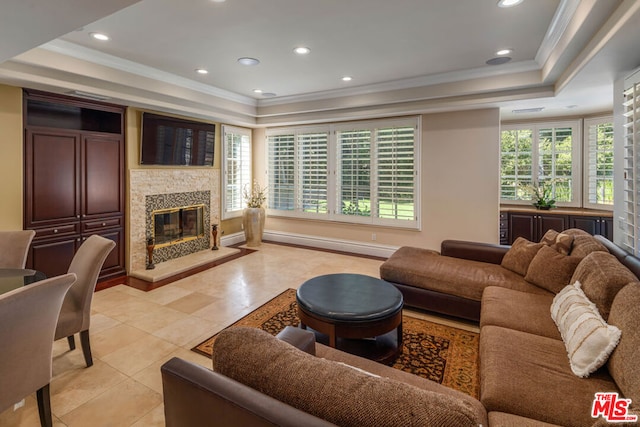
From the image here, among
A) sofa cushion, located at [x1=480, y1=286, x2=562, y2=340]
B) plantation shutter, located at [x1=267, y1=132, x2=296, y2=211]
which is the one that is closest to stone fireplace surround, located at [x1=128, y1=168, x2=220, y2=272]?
plantation shutter, located at [x1=267, y1=132, x2=296, y2=211]

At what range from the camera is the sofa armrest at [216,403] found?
2.83 ft

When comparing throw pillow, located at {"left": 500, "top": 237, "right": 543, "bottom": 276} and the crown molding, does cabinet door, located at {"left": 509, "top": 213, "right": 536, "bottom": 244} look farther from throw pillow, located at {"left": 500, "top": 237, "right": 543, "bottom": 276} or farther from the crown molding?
the crown molding

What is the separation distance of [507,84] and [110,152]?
5319mm

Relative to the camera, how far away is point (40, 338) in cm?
176

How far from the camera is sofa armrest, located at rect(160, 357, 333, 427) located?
86 cm

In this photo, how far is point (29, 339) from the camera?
5.55 feet

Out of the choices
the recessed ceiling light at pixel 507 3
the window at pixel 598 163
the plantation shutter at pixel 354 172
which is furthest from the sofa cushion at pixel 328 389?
the window at pixel 598 163

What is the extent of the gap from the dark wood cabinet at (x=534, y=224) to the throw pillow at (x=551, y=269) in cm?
275

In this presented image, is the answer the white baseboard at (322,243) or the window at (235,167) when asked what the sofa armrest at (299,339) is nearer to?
the white baseboard at (322,243)

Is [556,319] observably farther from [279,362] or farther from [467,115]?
[467,115]

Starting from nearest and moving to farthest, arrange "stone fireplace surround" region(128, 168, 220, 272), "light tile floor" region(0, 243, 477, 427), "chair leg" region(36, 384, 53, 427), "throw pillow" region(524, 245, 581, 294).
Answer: "chair leg" region(36, 384, 53, 427) < "light tile floor" region(0, 243, 477, 427) < "throw pillow" region(524, 245, 581, 294) < "stone fireplace surround" region(128, 168, 220, 272)

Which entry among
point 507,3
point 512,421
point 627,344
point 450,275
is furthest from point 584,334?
point 507,3

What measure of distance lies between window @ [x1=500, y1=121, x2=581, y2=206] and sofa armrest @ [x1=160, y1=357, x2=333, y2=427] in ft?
21.2

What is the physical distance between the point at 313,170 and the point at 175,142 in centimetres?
247
